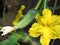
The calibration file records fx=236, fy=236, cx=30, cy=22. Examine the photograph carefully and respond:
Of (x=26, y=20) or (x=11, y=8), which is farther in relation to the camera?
(x=11, y=8)

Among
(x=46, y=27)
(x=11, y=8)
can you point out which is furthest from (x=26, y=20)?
(x=11, y=8)

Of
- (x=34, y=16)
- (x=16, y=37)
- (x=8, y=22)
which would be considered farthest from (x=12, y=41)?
(x=8, y=22)

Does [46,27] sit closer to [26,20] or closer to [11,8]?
[26,20]

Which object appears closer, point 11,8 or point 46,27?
point 46,27

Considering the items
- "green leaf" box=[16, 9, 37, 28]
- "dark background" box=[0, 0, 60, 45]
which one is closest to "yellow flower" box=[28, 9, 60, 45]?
"green leaf" box=[16, 9, 37, 28]

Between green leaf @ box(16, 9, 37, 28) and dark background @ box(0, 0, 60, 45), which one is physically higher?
green leaf @ box(16, 9, 37, 28)

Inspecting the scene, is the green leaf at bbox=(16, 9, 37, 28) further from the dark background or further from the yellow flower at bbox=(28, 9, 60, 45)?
the dark background

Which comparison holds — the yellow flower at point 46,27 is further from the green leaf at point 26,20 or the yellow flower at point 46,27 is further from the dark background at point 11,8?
the dark background at point 11,8

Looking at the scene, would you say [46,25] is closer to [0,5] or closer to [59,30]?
[59,30]
